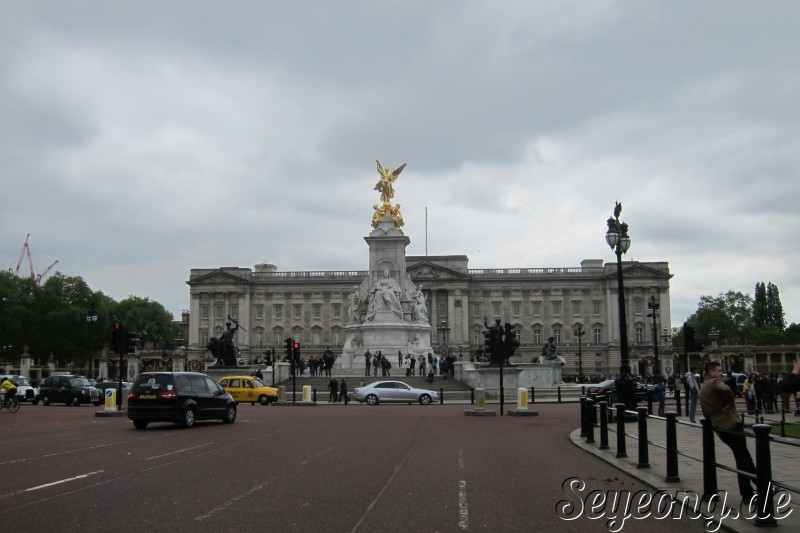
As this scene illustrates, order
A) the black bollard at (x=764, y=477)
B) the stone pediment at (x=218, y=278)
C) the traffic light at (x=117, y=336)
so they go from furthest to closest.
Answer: the stone pediment at (x=218, y=278) → the traffic light at (x=117, y=336) → the black bollard at (x=764, y=477)

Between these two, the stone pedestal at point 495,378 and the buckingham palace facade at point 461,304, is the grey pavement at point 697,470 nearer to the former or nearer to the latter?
the stone pedestal at point 495,378

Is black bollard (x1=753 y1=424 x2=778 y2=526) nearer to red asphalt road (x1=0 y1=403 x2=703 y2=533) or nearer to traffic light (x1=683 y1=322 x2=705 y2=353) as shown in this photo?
red asphalt road (x1=0 y1=403 x2=703 y2=533)

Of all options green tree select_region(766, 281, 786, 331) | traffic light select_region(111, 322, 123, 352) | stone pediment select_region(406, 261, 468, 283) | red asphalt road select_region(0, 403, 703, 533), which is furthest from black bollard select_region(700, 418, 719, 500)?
green tree select_region(766, 281, 786, 331)

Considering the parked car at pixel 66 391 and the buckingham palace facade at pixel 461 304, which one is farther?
the buckingham palace facade at pixel 461 304

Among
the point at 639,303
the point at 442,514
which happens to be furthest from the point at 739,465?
the point at 639,303

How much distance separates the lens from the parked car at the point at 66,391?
149 ft

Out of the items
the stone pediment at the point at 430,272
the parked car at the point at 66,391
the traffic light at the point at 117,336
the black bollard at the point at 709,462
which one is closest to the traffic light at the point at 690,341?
the black bollard at the point at 709,462

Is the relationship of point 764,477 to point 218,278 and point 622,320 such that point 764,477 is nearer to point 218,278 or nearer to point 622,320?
point 622,320

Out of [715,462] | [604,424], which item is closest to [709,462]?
[715,462]

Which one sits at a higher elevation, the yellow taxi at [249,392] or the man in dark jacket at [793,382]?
the man in dark jacket at [793,382]

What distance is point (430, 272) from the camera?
430 feet

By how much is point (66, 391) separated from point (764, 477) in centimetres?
4322

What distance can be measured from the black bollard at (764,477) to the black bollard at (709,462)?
4.87ft

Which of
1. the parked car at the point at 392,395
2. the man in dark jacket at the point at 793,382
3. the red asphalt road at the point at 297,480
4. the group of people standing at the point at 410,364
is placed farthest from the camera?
the group of people standing at the point at 410,364
